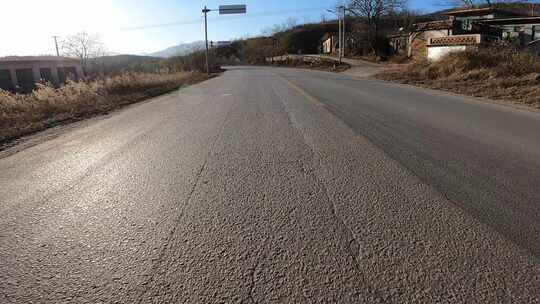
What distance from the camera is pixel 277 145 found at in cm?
548

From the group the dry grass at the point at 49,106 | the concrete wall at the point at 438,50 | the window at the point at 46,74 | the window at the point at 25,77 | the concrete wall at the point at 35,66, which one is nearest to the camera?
the dry grass at the point at 49,106

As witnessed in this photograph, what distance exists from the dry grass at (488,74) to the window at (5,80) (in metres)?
42.3

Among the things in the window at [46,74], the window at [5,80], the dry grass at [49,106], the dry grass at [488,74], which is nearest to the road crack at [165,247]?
the dry grass at [49,106]

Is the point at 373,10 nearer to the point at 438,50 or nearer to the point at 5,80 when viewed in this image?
the point at 438,50

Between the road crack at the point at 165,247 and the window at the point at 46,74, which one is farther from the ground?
the window at the point at 46,74

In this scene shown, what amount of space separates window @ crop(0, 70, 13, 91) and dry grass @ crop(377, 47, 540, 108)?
139ft

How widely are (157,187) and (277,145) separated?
2.23 meters

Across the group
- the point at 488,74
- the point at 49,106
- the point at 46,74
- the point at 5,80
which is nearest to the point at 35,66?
the point at 46,74

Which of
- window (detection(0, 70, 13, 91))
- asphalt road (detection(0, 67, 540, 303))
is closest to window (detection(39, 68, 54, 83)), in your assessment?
window (detection(0, 70, 13, 91))

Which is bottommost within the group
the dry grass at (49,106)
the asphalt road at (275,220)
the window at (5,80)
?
the asphalt road at (275,220)

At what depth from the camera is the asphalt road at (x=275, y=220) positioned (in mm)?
2082

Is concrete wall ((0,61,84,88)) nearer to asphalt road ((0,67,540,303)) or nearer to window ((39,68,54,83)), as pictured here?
window ((39,68,54,83))

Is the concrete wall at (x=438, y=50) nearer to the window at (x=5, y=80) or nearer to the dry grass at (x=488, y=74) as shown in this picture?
the dry grass at (x=488, y=74)

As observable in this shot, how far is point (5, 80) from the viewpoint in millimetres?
40281
